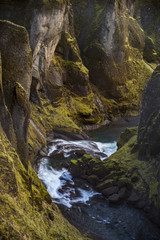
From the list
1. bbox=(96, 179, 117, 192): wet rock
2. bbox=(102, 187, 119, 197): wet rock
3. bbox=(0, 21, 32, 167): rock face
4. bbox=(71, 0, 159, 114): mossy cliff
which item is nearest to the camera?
bbox=(0, 21, 32, 167): rock face

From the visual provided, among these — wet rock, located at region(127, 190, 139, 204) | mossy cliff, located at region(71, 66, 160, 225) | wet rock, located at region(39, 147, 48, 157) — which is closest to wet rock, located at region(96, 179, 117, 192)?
mossy cliff, located at region(71, 66, 160, 225)

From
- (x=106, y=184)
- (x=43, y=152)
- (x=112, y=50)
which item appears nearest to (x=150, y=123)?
(x=106, y=184)

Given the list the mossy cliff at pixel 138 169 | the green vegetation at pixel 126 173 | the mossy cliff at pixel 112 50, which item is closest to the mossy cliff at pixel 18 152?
the mossy cliff at pixel 138 169

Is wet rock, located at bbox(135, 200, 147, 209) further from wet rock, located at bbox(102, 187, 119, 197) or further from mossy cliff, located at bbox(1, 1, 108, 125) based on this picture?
mossy cliff, located at bbox(1, 1, 108, 125)

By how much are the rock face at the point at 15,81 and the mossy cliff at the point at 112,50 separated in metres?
32.4

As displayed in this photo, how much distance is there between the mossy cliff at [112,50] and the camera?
139ft

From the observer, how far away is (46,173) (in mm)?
19469

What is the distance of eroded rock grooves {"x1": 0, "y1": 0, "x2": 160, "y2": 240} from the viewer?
9141 millimetres

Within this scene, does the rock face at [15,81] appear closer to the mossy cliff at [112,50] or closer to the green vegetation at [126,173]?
the green vegetation at [126,173]

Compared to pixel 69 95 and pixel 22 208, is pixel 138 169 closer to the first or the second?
pixel 22 208

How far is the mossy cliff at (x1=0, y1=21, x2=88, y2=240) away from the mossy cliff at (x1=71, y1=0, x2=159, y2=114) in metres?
32.6

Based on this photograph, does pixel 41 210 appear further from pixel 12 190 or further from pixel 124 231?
pixel 124 231

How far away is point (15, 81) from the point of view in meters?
10.1

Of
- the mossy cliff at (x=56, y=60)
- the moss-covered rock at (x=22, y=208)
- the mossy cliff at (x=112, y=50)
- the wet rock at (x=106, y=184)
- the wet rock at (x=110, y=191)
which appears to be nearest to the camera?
the moss-covered rock at (x=22, y=208)
